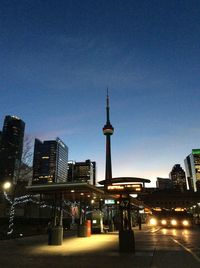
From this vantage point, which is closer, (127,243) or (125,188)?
(127,243)

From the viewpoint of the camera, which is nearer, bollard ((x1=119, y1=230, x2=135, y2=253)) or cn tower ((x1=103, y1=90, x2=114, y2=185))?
bollard ((x1=119, y1=230, x2=135, y2=253))

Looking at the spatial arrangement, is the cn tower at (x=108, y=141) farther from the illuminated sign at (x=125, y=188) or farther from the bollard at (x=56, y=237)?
the illuminated sign at (x=125, y=188)

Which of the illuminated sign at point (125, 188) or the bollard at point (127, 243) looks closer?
the bollard at point (127, 243)

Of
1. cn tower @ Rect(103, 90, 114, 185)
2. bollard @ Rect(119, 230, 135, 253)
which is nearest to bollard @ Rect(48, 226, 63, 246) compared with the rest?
bollard @ Rect(119, 230, 135, 253)

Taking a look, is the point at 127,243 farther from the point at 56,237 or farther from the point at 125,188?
the point at 56,237

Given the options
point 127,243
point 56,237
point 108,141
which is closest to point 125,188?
point 127,243

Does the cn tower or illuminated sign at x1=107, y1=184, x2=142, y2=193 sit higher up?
the cn tower

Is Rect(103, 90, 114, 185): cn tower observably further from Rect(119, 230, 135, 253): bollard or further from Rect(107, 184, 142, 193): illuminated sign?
Rect(119, 230, 135, 253): bollard

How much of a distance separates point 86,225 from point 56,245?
870 centimetres

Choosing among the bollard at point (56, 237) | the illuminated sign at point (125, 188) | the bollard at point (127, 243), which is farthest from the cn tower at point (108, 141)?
the bollard at point (127, 243)

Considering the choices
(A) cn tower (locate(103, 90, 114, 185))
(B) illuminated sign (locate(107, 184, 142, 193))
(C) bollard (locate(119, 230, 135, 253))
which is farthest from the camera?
(A) cn tower (locate(103, 90, 114, 185))

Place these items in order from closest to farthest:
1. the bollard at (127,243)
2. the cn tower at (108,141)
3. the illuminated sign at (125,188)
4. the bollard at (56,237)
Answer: the bollard at (127,243) → the illuminated sign at (125,188) → the bollard at (56,237) → the cn tower at (108,141)

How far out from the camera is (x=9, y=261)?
37.4 feet

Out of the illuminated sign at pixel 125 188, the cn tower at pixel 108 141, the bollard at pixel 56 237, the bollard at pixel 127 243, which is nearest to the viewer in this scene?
the bollard at pixel 127 243
